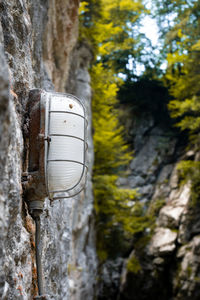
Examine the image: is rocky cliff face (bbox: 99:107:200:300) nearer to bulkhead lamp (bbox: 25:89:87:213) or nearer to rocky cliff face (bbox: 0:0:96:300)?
rocky cliff face (bbox: 0:0:96:300)

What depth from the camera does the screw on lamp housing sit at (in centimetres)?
166

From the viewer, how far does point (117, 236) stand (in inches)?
384

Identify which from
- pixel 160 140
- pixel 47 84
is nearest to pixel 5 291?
pixel 47 84

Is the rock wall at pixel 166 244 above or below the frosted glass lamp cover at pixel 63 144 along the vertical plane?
below

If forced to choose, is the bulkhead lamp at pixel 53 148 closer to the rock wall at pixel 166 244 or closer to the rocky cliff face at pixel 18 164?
the rocky cliff face at pixel 18 164

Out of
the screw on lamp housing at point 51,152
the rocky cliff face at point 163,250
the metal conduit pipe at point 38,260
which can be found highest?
the screw on lamp housing at point 51,152

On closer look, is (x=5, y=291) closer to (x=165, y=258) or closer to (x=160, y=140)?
(x=165, y=258)

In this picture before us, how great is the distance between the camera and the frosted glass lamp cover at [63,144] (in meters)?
1.67

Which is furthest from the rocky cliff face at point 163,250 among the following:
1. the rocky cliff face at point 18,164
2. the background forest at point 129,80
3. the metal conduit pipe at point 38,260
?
the metal conduit pipe at point 38,260

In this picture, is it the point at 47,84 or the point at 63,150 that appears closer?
the point at 63,150

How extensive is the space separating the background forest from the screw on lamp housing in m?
5.97

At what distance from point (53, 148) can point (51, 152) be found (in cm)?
2

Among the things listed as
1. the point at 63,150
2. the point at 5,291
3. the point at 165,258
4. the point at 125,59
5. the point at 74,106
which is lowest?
the point at 165,258

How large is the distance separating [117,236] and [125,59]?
15.6 feet
